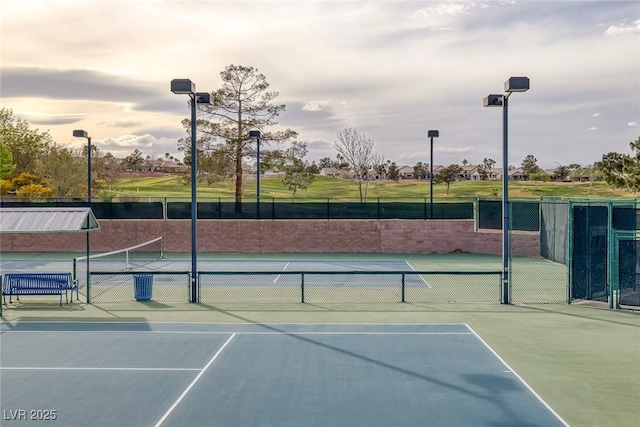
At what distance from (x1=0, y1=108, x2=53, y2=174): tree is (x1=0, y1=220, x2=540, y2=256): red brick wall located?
34.7m

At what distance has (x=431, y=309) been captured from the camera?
19047mm

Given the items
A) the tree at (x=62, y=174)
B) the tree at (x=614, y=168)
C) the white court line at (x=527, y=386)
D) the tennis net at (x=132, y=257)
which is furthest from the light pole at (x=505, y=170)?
the tree at (x=62, y=174)

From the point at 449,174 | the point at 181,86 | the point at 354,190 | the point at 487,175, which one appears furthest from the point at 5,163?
the point at 487,175

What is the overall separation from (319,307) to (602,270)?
8730 millimetres

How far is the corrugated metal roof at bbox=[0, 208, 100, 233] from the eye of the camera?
1945 cm

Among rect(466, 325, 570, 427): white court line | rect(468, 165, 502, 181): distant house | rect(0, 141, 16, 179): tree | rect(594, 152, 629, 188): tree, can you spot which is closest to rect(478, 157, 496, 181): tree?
rect(468, 165, 502, 181): distant house

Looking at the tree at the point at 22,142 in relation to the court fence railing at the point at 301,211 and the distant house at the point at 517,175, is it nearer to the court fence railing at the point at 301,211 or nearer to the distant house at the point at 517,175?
the court fence railing at the point at 301,211

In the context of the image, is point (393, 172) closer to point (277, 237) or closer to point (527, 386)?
point (277, 237)

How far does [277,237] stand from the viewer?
35.6 meters

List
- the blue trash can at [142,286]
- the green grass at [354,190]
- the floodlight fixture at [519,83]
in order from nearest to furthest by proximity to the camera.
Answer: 1. the floodlight fixture at [519,83]
2. the blue trash can at [142,286]
3. the green grass at [354,190]

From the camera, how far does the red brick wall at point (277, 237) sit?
34.8 meters

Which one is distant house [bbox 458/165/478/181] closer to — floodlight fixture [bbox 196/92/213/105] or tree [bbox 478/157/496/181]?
tree [bbox 478/157/496/181]

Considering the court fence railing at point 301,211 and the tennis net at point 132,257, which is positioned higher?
the court fence railing at point 301,211

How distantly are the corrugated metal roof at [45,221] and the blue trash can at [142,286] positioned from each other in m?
2.17
